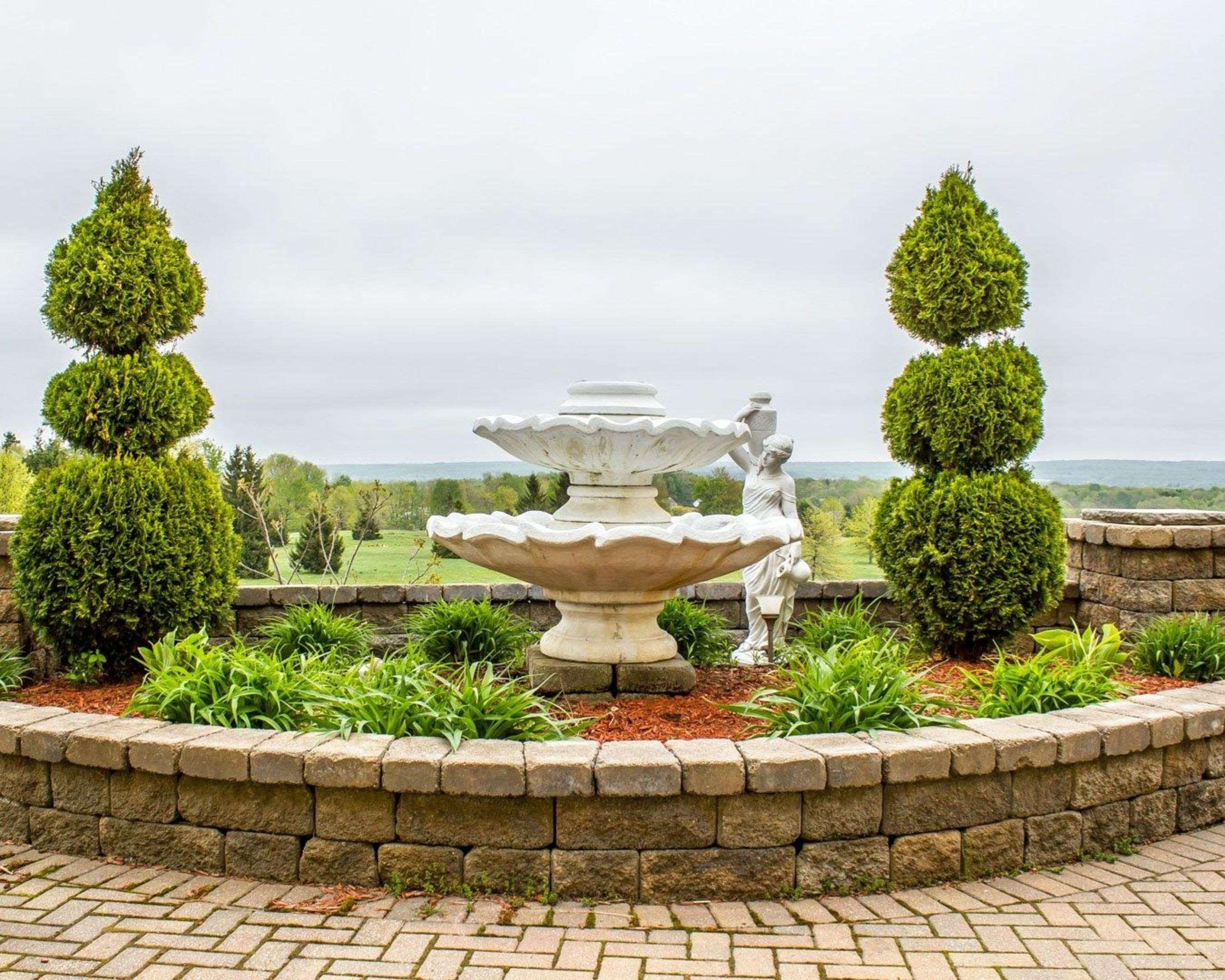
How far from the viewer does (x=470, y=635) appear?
270 inches

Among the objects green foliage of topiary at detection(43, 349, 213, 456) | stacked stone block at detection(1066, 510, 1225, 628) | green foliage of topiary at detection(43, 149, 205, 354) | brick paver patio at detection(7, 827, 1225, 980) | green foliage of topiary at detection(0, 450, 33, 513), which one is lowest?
brick paver patio at detection(7, 827, 1225, 980)

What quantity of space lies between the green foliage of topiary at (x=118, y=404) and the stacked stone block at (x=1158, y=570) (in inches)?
271

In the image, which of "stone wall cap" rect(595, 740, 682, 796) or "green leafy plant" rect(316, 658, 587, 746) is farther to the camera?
"green leafy plant" rect(316, 658, 587, 746)

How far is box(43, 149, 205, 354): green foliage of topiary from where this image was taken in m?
6.56

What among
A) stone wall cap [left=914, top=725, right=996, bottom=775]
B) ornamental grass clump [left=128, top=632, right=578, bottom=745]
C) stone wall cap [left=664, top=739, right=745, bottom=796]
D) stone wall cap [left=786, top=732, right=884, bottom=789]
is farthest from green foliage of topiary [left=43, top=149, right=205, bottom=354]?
stone wall cap [left=914, top=725, right=996, bottom=775]

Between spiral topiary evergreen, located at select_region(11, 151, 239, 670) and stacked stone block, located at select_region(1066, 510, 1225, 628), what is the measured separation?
6.54 m

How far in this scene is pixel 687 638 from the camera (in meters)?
6.94

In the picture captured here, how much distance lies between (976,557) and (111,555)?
18.3ft

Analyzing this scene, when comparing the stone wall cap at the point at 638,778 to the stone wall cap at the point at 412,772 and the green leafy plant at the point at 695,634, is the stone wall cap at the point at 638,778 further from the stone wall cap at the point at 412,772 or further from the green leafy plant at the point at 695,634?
the green leafy plant at the point at 695,634

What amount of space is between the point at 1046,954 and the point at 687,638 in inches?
138

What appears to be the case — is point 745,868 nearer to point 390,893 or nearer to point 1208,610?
point 390,893

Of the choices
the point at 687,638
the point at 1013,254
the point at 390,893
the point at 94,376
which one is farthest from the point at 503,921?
the point at 1013,254

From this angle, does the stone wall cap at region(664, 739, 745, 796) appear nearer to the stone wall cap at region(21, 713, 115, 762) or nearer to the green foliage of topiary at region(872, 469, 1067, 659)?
the stone wall cap at region(21, 713, 115, 762)

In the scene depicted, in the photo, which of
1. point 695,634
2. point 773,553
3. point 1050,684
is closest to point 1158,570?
point 773,553
